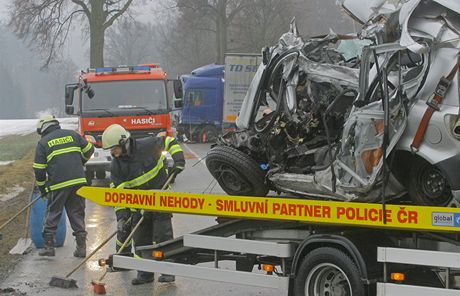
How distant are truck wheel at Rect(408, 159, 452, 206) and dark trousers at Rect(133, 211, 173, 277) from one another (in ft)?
10.1

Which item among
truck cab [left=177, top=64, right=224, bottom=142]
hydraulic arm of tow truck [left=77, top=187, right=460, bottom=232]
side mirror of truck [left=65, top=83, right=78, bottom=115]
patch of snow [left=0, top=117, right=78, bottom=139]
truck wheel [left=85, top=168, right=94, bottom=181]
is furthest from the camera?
patch of snow [left=0, top=117, right=78, bottom=139]

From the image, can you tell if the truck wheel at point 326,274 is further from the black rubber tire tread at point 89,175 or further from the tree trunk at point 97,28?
the tree trunk at point 97,28

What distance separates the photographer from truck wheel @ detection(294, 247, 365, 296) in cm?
530

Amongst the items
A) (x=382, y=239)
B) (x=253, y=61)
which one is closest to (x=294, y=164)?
(x=382, y=239)

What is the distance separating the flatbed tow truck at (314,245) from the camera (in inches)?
194

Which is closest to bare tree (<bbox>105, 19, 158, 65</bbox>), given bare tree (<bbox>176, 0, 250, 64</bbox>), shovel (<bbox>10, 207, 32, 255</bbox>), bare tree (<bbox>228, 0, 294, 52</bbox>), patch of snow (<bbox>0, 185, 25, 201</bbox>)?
bare tree (<bbox>176, 0, 250, 64</bbox>)

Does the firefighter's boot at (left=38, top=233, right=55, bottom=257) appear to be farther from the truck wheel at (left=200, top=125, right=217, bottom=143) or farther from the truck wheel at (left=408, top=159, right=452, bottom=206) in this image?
the truck wheel at (left=200, top=125, right=217, bottom=143)

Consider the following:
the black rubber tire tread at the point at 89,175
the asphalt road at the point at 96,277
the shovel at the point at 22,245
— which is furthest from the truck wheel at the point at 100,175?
the shovel at the point at 22,245

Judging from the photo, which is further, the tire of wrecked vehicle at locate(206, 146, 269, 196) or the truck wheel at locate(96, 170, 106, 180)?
the truck wheel at locate(96, 170, 106, 180)

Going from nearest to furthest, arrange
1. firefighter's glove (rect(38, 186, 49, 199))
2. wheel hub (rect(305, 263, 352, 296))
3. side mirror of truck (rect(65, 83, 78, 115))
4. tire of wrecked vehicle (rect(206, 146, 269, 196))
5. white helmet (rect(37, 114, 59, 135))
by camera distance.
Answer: wheel hub (rect(305, 263, 352, 296)), tire of wrecked vehicle (rect(206, 146, 269, 196)), firefighter's glove (rect(38, 186, 49, 199)), white helmet (rect(37, 114, 59, 135)), side mirror of truck (rect(65, 83, 78, 115))

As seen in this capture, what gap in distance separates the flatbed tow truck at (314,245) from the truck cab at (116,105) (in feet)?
29.5

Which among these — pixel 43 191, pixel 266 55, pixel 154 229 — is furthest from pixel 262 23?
pixel 266 55

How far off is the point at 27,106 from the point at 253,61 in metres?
120

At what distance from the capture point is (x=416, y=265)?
501cm
